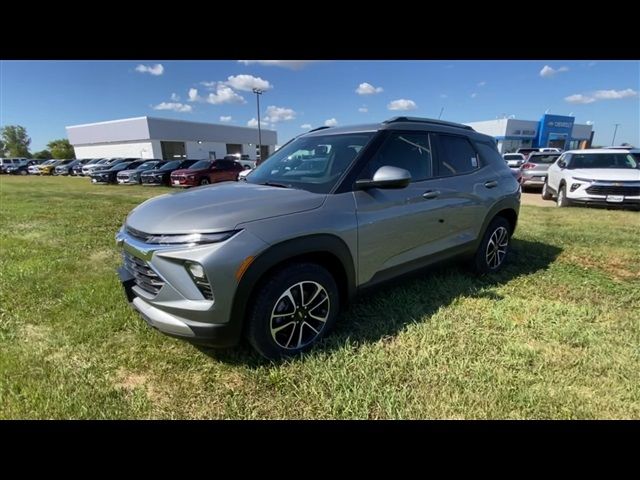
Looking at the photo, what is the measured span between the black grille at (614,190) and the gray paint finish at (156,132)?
5084 cm

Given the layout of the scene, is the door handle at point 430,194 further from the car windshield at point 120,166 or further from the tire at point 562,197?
the car windshield at point 120,166

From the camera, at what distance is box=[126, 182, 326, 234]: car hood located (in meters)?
2.17

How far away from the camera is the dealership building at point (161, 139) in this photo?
48.5m

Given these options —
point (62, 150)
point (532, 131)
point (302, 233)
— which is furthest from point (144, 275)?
point (62, 150)

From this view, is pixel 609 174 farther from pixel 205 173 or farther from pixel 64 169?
pixel 64 169

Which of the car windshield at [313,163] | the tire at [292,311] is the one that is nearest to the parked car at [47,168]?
the car windshield at [313,163]

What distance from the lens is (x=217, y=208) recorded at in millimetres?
2311

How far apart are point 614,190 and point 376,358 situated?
9.25 metres

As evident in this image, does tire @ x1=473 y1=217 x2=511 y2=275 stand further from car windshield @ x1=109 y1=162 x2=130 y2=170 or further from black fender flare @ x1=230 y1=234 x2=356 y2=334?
car windshield @ x1=109 y1=162 x2=130 y2=170

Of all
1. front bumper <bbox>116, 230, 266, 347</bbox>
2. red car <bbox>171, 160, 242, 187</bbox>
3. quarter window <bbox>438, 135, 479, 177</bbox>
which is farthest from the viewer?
red car <bbox>171, 160, 242, 187</bbox>

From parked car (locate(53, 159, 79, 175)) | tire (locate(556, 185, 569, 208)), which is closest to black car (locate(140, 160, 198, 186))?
tire (locate(556, 185, 569, 208))
